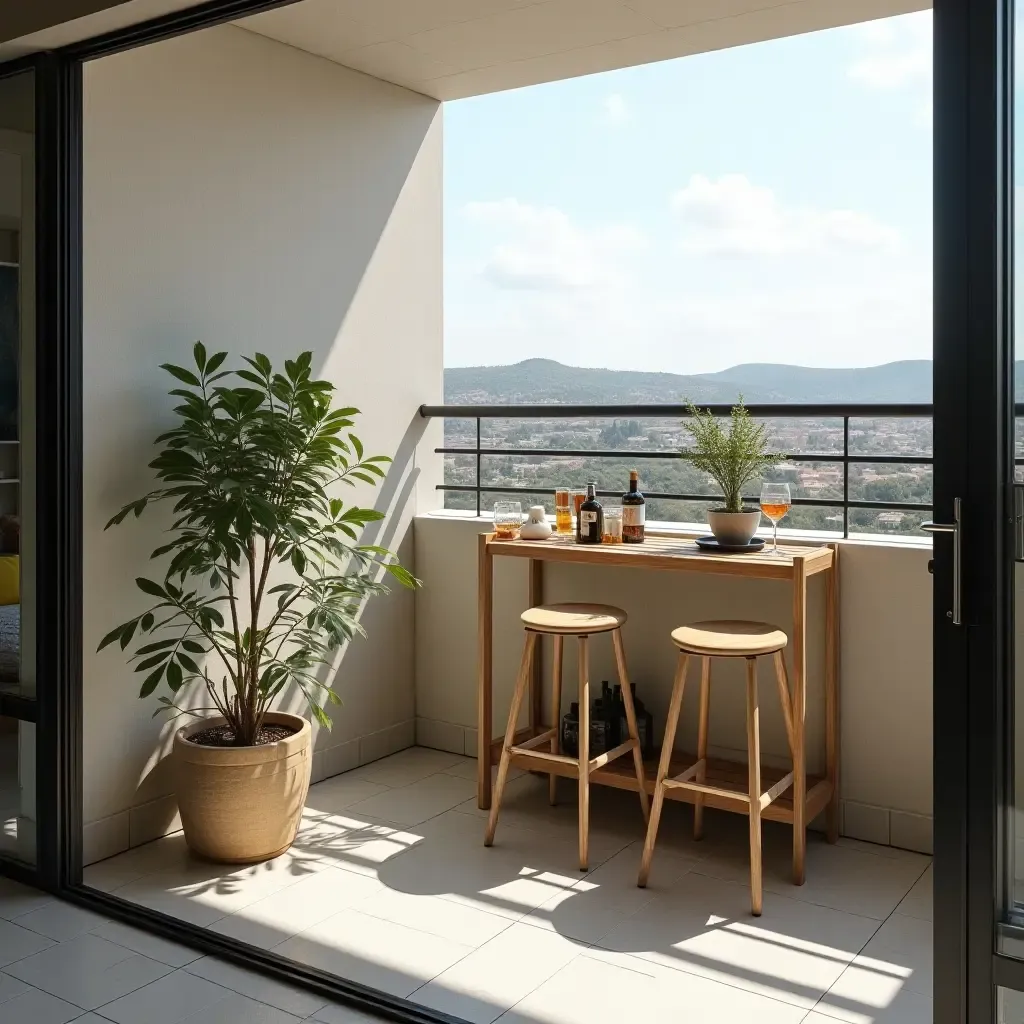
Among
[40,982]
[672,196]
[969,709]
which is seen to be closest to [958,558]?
[969,709]

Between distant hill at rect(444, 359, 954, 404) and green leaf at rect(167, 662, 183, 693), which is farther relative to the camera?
distant hill at rect(444, 359, 954, 404)

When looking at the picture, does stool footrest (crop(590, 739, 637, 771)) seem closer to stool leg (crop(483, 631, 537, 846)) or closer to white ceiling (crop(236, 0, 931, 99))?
stool leg (crop(483, 631, 537, 846))

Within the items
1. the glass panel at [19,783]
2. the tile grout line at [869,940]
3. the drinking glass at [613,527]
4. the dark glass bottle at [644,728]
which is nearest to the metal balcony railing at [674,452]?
the drinking glass at [613,527]

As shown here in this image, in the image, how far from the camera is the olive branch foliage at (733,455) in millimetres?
3412

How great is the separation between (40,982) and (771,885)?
75.5 inches

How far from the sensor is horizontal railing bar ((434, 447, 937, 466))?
3438 millimetres

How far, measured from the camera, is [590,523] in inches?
143

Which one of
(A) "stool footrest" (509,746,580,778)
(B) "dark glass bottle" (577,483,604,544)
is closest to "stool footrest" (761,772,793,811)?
(A) "stool footrest" (509,746,580,778)

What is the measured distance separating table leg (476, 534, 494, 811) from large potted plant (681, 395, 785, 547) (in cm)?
78

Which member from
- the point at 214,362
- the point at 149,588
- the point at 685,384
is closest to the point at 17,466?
the point at 149,588

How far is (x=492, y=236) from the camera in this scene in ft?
15.1

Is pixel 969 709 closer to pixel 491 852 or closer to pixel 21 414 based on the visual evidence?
pixel 491 852

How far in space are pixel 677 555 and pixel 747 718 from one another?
1.73ft

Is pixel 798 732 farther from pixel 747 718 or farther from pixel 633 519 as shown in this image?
pixel 633 519
